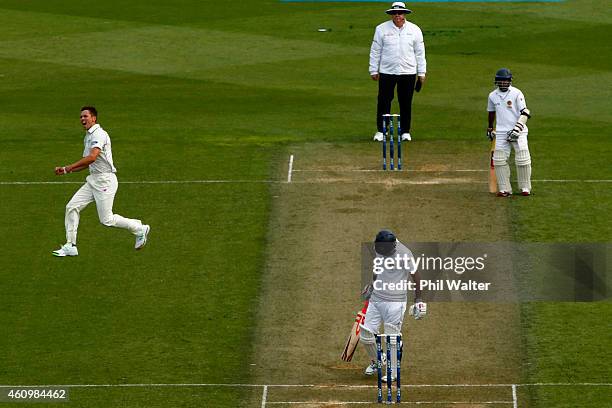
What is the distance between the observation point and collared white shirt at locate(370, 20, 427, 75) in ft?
104

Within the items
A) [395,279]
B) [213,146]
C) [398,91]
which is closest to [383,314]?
[395,279]

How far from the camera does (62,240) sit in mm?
26906

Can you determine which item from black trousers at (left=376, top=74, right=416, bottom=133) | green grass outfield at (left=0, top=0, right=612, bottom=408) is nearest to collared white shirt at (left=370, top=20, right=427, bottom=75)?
black trousers at (left=376, top=74, right=416, bottom=133)

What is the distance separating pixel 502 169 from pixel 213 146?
277 inches

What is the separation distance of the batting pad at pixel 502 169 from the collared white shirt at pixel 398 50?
409 centimetres

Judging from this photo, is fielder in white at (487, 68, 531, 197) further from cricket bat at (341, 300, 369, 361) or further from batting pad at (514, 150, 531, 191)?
cricket bat at (341, 300, 369, 361)

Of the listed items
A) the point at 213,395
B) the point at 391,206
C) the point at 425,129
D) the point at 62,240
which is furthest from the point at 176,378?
the point at 425,129

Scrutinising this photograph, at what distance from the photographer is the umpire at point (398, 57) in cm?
3172

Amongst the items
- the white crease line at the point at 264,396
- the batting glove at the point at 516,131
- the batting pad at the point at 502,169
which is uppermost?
the batting glove at the point at 516,131

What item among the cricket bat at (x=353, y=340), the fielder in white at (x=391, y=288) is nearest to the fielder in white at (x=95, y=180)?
the cricket bat at (x=353, y=340)

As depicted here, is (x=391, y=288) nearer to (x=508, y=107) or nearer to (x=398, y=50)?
(x=508, y=107)

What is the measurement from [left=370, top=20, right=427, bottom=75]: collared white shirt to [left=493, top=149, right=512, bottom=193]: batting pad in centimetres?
409

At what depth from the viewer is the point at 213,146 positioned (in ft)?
107

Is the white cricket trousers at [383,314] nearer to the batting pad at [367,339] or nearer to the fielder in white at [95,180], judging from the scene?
the batting pad at [367,339]
